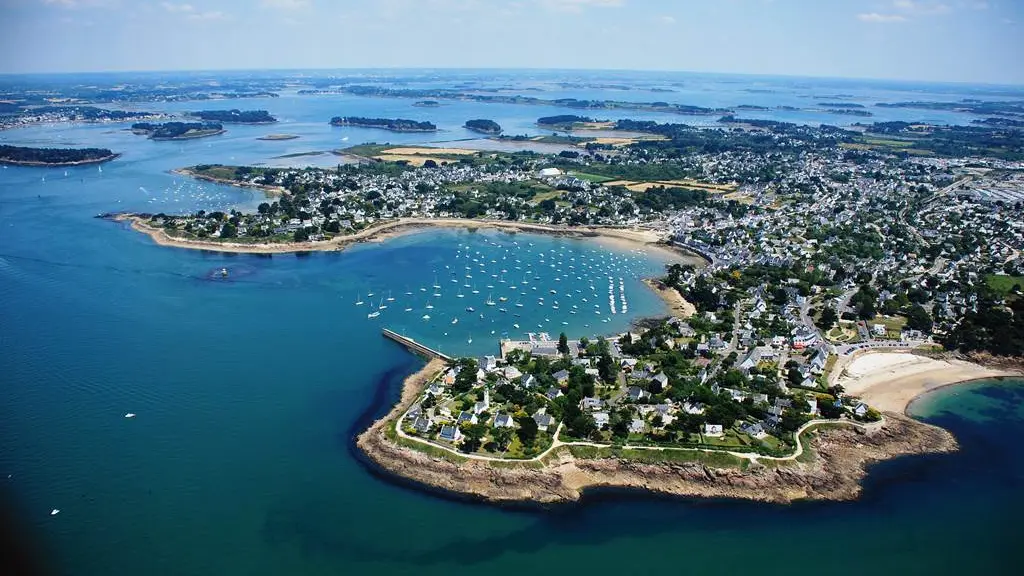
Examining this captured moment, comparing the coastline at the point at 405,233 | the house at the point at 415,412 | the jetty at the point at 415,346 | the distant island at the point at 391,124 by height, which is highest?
the distant island at the point at 391,124

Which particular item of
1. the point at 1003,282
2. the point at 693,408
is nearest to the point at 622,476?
the point at 693,408

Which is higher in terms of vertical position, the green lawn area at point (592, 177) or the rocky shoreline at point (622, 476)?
the green lawn area at point (592, 177)

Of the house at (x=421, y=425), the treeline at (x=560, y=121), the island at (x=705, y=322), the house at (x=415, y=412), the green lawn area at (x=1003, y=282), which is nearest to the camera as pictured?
the island at (x=705, y=322)

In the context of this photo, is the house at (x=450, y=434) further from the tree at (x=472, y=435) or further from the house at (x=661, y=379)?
the house at (x=661, y=379)

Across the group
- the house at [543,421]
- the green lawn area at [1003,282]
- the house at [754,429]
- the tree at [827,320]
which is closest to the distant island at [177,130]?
the house at [543,421]

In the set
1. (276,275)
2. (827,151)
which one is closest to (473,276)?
(276,275)

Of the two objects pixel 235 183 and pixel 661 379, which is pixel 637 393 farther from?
pixel 235 183
